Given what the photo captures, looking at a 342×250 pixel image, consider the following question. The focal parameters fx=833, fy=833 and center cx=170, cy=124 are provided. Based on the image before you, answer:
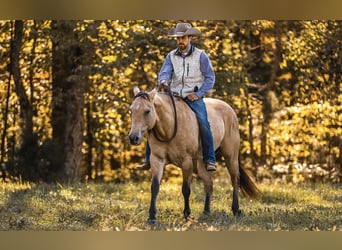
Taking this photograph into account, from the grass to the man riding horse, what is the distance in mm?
676

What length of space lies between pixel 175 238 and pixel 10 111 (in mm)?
9128

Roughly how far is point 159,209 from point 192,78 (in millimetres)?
1627

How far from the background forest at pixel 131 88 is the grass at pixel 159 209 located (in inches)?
103

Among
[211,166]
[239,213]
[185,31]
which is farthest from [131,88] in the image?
[211,166]

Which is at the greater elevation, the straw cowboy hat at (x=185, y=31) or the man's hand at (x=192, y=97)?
the straw cowboy hat at (x=185, y=31)

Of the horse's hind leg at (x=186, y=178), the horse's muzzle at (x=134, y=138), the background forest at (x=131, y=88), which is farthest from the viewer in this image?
the background forest at (x=131, y=88)

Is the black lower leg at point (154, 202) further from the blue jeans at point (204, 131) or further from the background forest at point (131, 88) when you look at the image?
the background forest at point (131, 88)

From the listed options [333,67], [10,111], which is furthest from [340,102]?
[10,111]

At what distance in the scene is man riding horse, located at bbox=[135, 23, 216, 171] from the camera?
849cm

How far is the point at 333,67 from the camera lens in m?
15.5

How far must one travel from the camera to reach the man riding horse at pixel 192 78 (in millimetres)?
8492

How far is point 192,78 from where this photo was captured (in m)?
8.60

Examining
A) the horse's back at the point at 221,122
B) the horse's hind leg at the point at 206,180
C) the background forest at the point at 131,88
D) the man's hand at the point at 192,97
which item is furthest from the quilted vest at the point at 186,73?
the background forest at the point at 131,88

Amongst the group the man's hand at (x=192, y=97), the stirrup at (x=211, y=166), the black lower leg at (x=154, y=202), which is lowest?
the black lower leg at (x=154, y=202)
